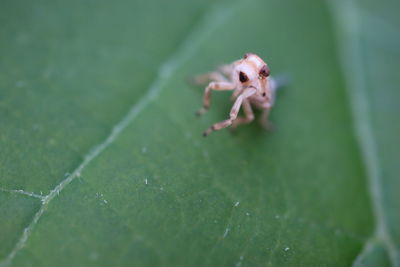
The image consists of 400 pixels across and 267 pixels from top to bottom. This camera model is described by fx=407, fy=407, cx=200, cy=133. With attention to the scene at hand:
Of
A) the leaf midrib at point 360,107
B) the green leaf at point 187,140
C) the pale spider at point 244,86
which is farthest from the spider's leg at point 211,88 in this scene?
the leaf midrib at point 360,107

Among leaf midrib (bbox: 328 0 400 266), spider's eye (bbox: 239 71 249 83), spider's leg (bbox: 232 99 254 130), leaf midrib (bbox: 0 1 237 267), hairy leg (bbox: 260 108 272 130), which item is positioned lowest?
leaf midrib (bbox: 328 0 400 266)

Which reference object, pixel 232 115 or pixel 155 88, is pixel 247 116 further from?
pixel 155 88

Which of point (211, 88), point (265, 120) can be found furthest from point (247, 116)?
point (211, 88)

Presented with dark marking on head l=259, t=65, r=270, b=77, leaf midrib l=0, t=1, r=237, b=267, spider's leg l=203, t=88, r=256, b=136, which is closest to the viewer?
leaf midrib l=0, t=1, r=237, b=267

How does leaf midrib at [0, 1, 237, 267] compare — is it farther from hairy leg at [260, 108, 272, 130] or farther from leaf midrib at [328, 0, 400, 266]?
leaf midrib at [328, 0, 400, 266]

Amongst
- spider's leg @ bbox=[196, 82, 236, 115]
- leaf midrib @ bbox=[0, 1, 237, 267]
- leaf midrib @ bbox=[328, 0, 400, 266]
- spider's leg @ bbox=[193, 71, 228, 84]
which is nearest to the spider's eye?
spider's leg @ bbox=[196, 82, 236, 115]

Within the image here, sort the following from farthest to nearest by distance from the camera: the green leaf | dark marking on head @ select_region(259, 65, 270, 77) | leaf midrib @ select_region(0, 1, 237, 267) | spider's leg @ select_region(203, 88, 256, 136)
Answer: spider's leg @ select_region(203, 88, 256, 136) → dark marking on head @ select_region(259, 65, 270, 77) → the green leaf → leaf midrib @ select_region(0, 1, 237, 267)

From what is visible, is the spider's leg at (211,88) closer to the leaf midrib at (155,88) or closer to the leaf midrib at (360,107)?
the leaf midrib at (155,88)
